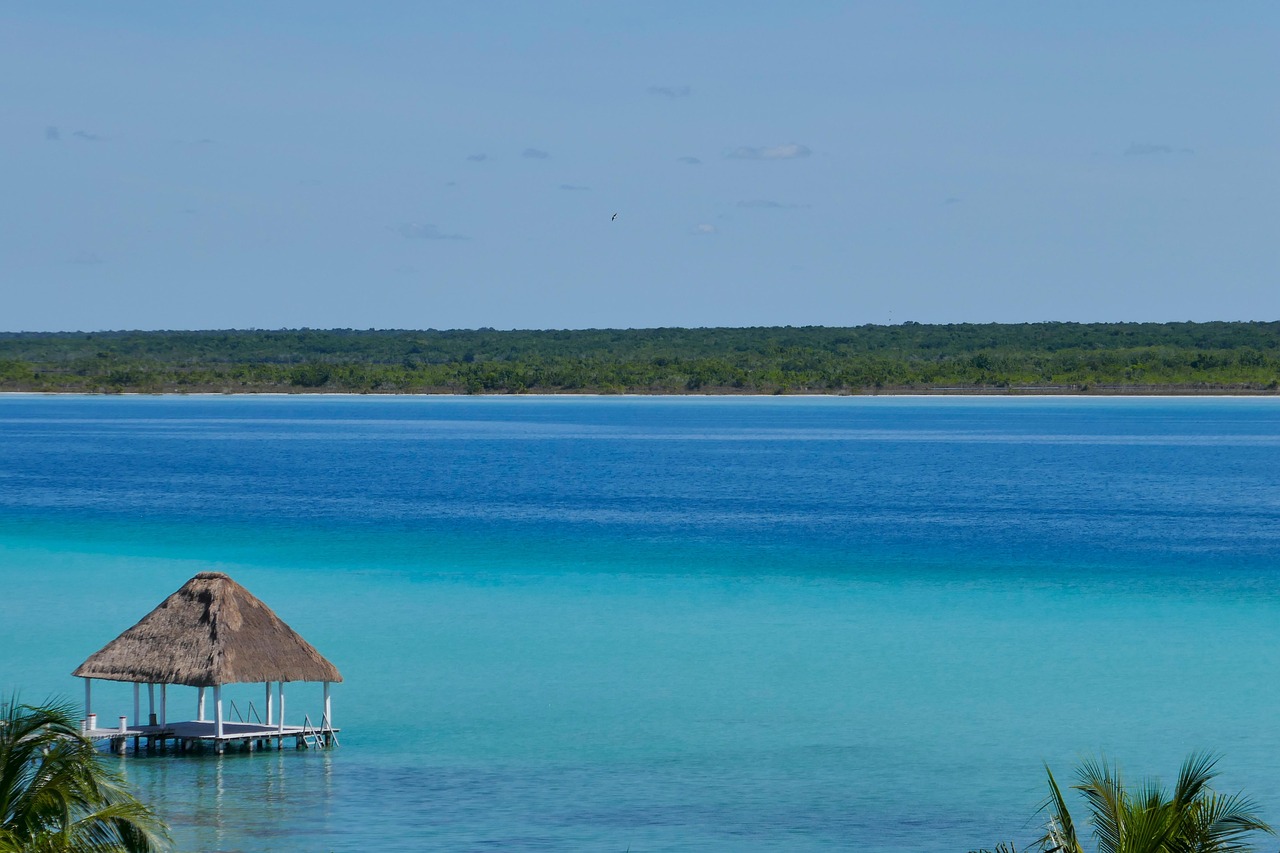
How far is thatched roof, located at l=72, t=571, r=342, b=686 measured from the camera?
64.4ft

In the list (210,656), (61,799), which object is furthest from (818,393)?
(61,799)

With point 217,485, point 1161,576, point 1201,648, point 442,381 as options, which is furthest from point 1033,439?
point 442,381

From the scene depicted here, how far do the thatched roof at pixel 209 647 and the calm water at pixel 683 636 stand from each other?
1107 millimetres

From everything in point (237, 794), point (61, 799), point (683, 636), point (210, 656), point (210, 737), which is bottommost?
point (237, 794)

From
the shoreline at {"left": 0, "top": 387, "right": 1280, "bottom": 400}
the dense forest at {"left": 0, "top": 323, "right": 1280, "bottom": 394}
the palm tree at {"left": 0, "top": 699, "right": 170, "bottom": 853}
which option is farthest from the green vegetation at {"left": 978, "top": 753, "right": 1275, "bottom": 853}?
the dense forest at {"left": 0, "top": 323, "right": 1280, "bottom": 394}

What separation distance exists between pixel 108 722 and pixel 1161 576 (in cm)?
2466

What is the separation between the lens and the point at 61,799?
31.3 feet

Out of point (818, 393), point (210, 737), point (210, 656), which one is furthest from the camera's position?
point (818, 393)

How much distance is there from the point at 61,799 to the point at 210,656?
10.2 meters

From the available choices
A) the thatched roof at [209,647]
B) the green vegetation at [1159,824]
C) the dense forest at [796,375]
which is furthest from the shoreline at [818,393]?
the green vegetation at [1159,824]

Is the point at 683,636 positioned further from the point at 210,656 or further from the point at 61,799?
the point at 61,799

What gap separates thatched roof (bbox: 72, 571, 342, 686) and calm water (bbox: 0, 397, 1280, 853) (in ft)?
3.63

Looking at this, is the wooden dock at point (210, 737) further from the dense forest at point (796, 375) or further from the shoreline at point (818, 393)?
the dense forest at point (796, 375)

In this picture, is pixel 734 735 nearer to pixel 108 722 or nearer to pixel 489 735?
pixel 489 735
